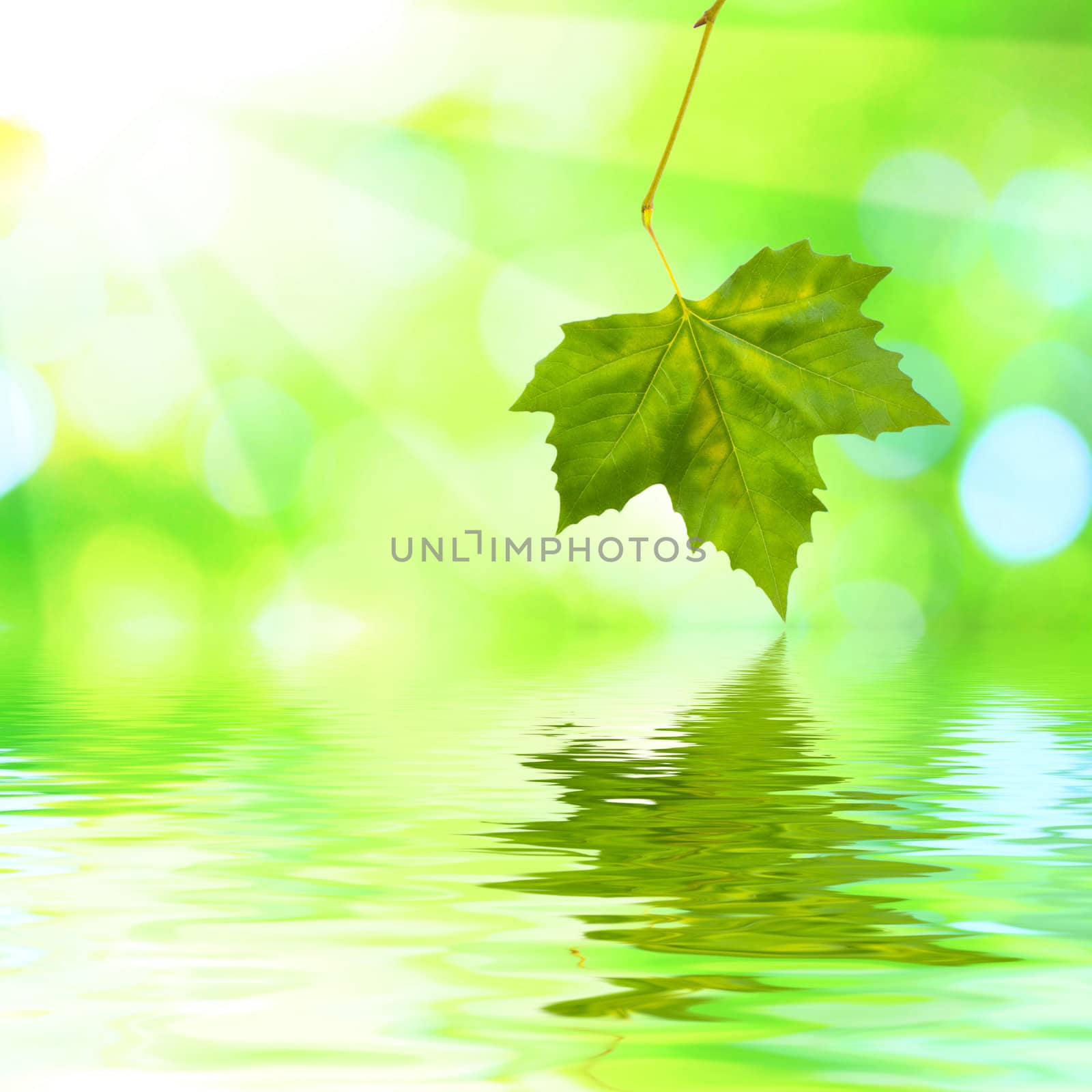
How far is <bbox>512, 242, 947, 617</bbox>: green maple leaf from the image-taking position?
673 millimetres

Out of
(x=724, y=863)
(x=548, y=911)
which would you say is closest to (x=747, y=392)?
(x=548, y=911)

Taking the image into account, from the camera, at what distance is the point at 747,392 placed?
0.67m

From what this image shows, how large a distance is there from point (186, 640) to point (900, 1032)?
31.8ft

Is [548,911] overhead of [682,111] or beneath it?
beneath

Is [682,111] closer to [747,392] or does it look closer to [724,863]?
[747,392]

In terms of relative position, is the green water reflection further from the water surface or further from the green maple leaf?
the green maple leaf

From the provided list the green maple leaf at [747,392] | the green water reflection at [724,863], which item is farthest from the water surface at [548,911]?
the green maple leaf at [747,392]

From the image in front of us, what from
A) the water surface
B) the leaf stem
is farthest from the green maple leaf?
Answer: the water surface

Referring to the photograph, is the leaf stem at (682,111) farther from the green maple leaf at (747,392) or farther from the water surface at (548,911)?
the water surface at (548,911)

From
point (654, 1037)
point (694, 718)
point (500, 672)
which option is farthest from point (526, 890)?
point (500, 672)

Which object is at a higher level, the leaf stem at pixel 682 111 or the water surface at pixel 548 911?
the leaf stem at pixel 682 111

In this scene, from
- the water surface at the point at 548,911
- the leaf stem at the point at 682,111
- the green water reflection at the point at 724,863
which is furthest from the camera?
the green water reflection at the point at 724,863

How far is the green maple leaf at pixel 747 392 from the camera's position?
0.67 metres

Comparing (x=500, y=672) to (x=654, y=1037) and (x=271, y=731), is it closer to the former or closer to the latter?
(x=271, y=731)
